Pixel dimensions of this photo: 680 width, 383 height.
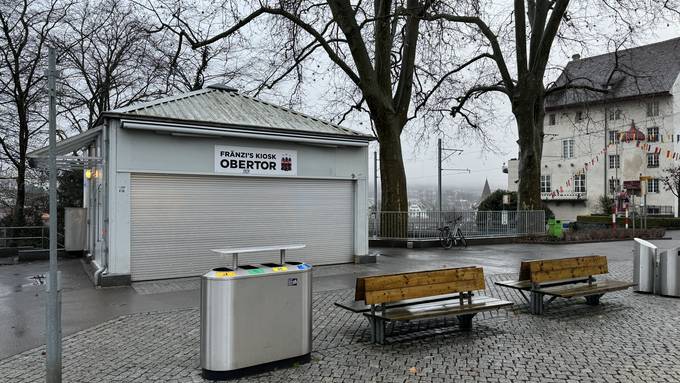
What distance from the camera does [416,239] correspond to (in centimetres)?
1933

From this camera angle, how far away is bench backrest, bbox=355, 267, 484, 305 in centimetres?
617

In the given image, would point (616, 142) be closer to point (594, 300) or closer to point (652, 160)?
point (652, 160)

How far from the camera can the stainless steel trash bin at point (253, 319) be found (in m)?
5.11

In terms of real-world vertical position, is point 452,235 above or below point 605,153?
below

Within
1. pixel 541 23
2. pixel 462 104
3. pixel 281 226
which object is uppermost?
pixel 541 23

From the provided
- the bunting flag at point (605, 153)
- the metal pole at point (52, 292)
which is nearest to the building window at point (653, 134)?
the bunting flag at point (605, 153)

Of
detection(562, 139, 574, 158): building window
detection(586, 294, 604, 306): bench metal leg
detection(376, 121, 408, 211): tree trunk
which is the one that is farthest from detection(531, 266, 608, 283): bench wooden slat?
detection(562, 139, 574, 158): building window

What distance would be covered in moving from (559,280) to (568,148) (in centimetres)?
4969

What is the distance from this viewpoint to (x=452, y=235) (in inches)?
781

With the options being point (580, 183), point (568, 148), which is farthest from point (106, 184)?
point (568, 148)

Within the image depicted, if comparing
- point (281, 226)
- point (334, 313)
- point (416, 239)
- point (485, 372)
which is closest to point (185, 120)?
point (281, 226)

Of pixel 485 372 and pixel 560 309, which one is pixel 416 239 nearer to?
pixel 560 309

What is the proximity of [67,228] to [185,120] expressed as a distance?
7.67m

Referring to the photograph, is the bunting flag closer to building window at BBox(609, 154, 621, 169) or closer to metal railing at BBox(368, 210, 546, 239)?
building window at BBox(609, 154, 621, 169)
